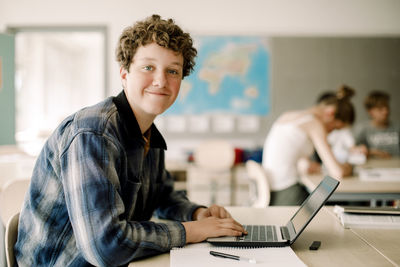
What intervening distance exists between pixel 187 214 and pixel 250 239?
0.36m

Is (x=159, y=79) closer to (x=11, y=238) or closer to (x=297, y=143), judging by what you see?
(x=11, y=238)

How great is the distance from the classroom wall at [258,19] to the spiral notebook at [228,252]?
3952 mm

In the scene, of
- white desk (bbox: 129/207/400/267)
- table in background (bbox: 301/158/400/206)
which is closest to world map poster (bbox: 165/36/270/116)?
table in background (bbox: 301/158/400/206)

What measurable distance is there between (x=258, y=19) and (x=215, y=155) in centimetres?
176

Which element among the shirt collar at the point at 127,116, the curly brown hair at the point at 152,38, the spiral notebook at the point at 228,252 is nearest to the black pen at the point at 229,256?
the spiral notebook at the point at 228,252

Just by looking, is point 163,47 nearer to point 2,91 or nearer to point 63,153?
point 63,153

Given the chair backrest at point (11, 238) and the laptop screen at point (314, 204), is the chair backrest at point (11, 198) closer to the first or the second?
the chair backrest at point (11, 238)

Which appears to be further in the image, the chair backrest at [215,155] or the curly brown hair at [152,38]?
the chair backrest at [215,155]

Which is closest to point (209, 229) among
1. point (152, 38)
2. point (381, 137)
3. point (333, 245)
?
point (333, 245)

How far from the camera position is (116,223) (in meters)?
1.08

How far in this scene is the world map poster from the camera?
5.05 m

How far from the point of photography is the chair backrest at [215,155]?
15.4ft

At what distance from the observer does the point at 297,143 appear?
295 centimetres

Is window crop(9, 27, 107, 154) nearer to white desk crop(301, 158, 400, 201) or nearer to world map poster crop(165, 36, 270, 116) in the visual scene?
world map poster crop(165, 36, 270, 116)
